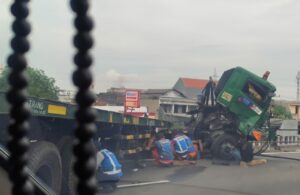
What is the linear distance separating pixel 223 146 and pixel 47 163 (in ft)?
21.2

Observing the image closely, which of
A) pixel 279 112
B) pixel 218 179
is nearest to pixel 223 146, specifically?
pixel 218 179

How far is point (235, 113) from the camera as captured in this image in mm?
12133

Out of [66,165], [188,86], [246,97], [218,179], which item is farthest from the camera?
[188,86]

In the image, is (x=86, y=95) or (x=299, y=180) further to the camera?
(x=299, y=180)

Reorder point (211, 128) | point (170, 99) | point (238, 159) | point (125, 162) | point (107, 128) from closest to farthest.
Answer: point (107, 128), point (125, 162), point (238, 159), point (211, 128), point (170, 99)

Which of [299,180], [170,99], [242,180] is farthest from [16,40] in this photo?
[170,99]

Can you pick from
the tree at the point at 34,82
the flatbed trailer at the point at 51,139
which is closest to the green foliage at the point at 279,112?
the tree at the point at 34,82

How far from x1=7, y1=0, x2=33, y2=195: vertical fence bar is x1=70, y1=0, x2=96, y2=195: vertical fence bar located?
134 mm

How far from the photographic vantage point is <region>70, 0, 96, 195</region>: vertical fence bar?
1.00m

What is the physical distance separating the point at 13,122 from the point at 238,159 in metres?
10.6

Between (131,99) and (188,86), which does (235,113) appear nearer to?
(131,99)

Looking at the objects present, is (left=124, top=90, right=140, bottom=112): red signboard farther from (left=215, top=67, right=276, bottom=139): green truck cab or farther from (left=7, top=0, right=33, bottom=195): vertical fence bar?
(left=7, top=0, right=33, bottom=195): vertical fence bar

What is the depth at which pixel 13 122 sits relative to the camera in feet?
3.55

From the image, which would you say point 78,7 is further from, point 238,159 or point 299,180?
point 238,159
